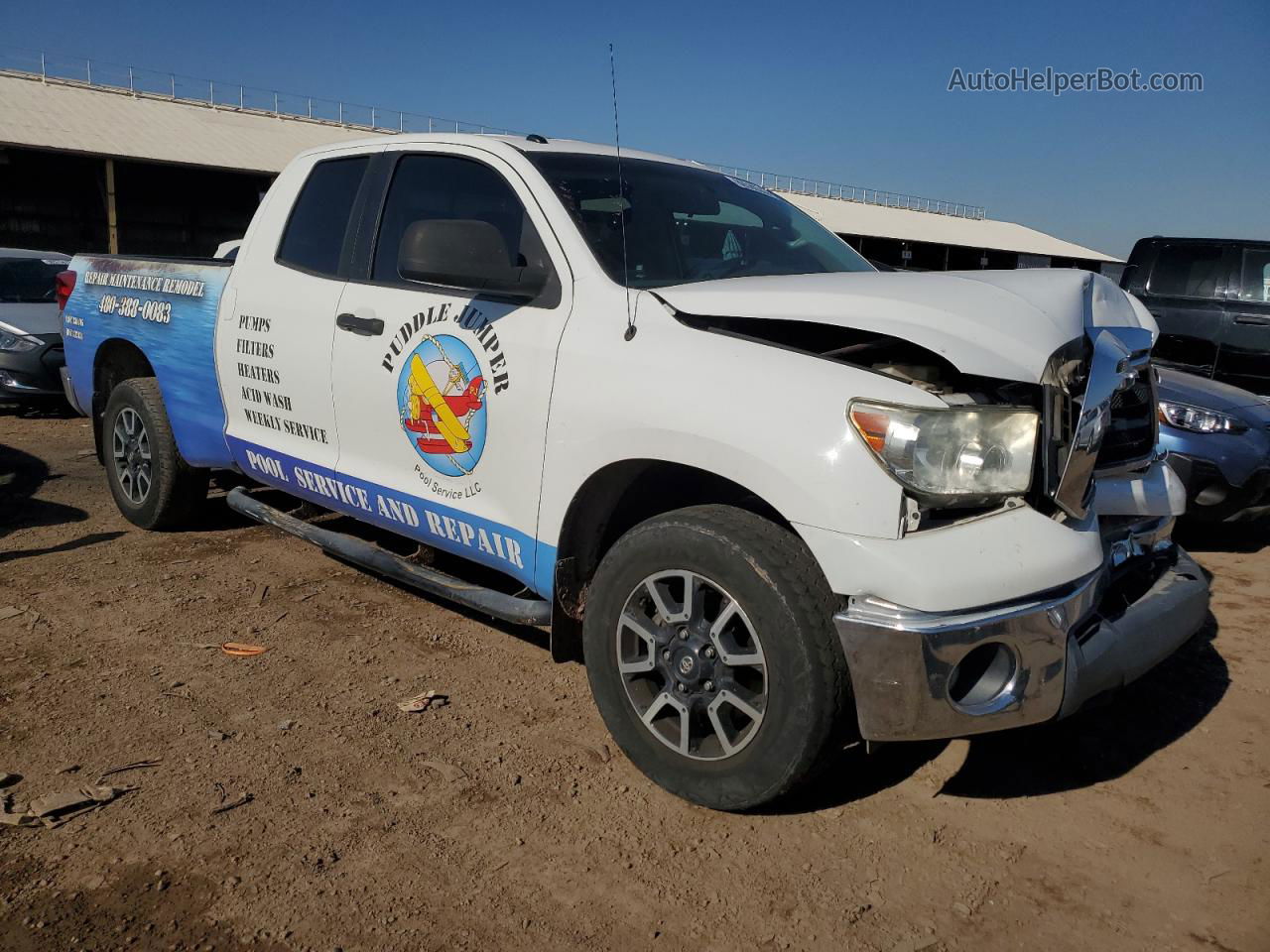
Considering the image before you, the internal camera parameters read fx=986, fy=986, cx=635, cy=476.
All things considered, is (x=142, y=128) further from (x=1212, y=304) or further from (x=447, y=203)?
(x=447, y=203)

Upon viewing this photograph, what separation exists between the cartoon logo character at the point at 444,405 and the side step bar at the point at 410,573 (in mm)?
432

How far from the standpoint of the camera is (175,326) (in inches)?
189

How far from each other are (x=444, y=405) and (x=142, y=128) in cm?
2312

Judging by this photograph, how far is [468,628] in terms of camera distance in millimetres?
4180

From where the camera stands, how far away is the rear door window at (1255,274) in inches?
311

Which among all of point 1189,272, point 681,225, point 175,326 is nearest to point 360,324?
point 681,225

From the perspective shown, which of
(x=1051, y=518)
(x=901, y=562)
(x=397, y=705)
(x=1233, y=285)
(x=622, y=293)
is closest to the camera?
(x=901, y=562)

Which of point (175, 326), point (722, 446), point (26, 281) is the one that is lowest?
point (722, 446)

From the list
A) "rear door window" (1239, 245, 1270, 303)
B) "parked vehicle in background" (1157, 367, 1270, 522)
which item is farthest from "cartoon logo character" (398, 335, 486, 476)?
"rear door window" (1239, 245, 1270, 303)

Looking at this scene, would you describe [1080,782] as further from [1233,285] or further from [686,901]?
[1233,285]

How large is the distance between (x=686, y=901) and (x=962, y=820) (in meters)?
0.88

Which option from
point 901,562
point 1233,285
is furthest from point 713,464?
point 1233,285

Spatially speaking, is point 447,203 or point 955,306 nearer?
point 955,306

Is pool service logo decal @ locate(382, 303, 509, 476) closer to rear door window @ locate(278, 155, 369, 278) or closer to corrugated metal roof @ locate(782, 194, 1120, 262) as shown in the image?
rear door window @ locate(278, 155, 369, 278)
